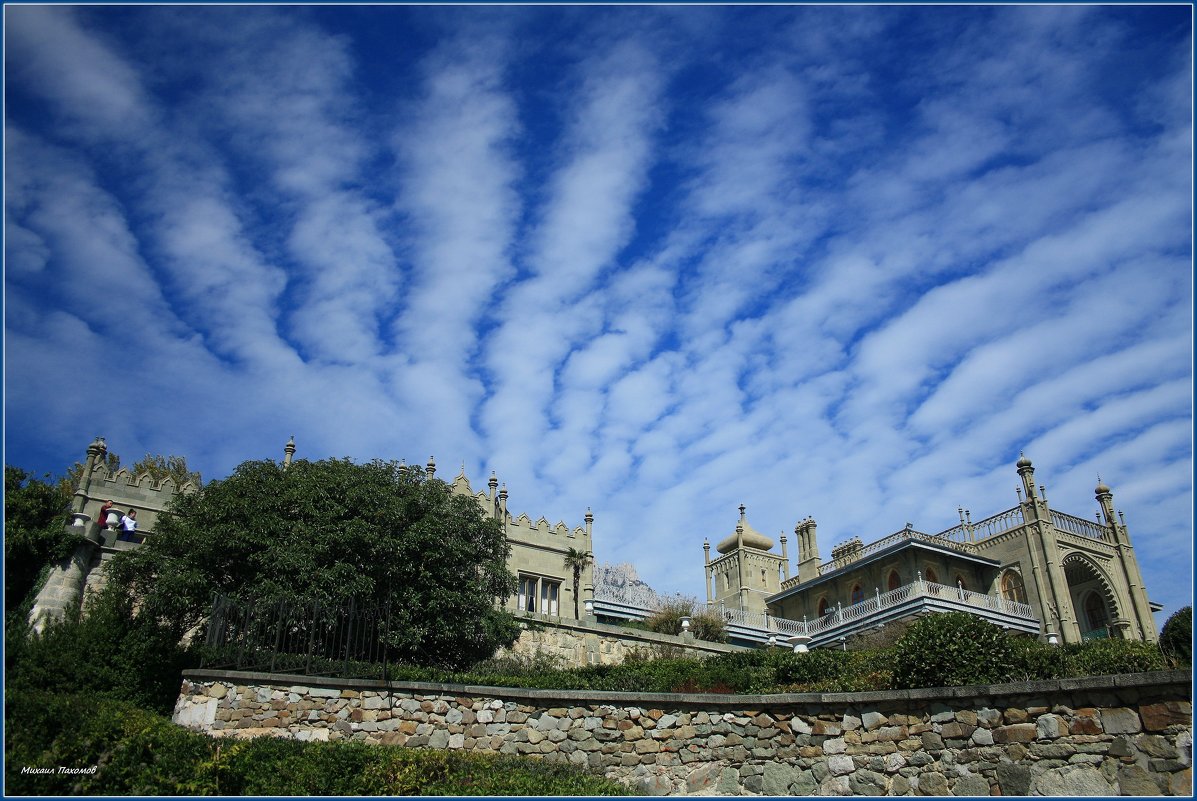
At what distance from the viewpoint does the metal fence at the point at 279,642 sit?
609 inches

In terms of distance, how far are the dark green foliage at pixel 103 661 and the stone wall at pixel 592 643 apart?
1204cm

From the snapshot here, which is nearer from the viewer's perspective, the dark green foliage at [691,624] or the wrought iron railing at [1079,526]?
the dark green foliage at [691,624]

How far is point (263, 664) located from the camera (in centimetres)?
1541

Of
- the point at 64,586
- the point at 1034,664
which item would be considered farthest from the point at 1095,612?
the point at 64,586

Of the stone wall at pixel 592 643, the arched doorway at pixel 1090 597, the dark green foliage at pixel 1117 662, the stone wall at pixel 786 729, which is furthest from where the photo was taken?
the arched doorway at pixel 1090 597

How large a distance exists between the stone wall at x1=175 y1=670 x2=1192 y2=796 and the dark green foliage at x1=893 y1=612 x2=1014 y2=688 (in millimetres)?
1330

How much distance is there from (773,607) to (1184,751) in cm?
3639

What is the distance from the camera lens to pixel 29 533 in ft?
78.2

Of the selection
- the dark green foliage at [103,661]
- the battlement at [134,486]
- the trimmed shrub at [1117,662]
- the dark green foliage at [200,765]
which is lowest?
the dark green foliage at [200,765]

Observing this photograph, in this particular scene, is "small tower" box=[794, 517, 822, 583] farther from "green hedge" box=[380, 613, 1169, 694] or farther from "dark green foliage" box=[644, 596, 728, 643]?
"green hedge" box=[380, 613, 1169, 694]

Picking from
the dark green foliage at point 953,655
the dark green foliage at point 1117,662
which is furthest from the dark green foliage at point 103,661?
the dark green foliage at point 1117,662

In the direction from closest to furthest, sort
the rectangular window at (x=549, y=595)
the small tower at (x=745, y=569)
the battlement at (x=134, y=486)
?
the battlement at (x=134, y=486) → the rectangular window at (x=549, y=595) → the small tower at (x=745, y=569)

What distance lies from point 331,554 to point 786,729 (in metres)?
13.4

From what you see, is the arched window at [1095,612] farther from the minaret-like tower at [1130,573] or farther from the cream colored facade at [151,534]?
the cream colored facade at [151,534]
